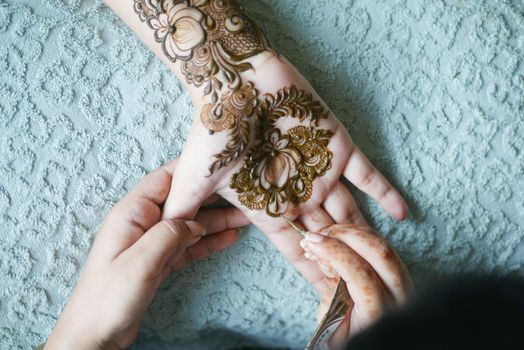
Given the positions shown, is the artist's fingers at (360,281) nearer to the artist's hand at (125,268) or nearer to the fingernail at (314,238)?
the fingernail at (314,238)

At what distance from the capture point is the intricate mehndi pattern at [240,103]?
0.83 m

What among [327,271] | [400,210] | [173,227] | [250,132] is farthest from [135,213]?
[400,210]

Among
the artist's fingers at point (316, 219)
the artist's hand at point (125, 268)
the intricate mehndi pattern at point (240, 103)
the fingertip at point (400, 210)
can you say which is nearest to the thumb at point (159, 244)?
the artist's hand at point (125, 268)

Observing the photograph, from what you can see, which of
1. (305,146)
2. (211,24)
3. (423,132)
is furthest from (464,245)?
(211,24)

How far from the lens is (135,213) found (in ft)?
2.78

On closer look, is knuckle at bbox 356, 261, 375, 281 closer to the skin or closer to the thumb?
the skin

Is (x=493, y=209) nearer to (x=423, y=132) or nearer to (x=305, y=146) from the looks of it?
(x=423, y=132)

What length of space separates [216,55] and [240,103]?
0.09 m

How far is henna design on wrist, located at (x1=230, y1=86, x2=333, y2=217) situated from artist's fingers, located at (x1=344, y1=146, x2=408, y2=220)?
4cm

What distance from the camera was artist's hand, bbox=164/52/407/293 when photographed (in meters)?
0.84

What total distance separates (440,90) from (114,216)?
61 cm

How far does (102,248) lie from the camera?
2.78 feet

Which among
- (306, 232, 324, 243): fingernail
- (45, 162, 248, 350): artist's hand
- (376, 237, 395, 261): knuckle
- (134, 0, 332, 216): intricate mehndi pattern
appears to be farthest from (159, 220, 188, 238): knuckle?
(376, 237, 395, 261): knuckle

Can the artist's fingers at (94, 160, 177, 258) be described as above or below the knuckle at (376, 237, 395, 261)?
above
